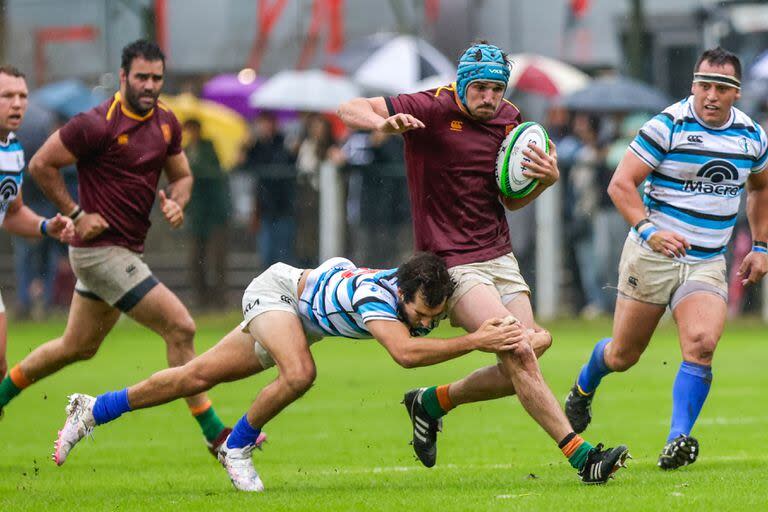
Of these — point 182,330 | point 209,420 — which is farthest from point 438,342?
point 182,330

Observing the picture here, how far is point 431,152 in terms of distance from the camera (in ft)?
31.3

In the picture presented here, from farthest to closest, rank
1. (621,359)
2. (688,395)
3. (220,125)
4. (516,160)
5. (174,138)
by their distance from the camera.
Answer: (220,125), (174,138), (621,359), (688,395), (516,160)

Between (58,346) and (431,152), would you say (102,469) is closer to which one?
(58,346)

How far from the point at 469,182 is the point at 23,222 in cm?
326

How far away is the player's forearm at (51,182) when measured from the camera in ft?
36.4

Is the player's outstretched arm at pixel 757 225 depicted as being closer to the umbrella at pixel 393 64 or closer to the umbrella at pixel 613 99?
the umbrella at pixel 613 99

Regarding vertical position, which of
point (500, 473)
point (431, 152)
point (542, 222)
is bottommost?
point (542, 222)

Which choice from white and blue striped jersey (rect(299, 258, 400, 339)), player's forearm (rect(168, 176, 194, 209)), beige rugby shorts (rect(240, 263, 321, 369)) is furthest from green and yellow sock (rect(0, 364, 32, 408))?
white and blue striped jersey (rect(299, 258, 400, 339))

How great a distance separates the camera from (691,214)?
10039mm

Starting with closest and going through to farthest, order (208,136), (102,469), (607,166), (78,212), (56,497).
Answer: (56,497) → (102,469) → (78,212) → (607,166) → (208,136)

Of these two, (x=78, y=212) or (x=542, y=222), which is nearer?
(x=78, y=212)

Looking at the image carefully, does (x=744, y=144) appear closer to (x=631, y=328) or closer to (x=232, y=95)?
(x=631, y=328)

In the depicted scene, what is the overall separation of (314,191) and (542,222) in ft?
10.1

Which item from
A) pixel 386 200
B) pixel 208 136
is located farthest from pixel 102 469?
pixel 208 136
